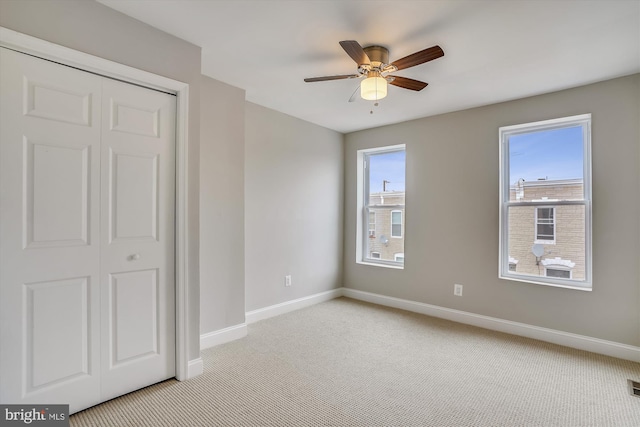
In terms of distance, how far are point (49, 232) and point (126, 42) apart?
1280mm

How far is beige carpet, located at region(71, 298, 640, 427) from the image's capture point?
1952mm

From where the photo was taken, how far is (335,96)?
3375 millimetres

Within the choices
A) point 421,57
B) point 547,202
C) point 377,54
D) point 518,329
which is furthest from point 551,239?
point 377,54

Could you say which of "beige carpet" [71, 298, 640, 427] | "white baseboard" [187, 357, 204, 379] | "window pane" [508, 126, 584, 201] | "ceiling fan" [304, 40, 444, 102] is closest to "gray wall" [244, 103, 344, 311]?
"beige carpet" [71, 298, 640, 427]

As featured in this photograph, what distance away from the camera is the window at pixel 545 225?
3.26m

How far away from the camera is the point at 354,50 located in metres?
2.01

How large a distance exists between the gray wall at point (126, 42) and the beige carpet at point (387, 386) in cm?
46

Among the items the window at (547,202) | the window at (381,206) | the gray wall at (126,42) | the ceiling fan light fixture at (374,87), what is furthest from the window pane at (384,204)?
the gray wall at (126,42)

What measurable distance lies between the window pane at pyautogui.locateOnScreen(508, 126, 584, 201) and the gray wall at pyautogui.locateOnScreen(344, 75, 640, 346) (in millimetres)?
184

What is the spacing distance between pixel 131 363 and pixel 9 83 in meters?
1.80

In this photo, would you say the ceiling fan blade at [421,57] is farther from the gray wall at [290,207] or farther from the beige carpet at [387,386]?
the beige carpet at [387,386]

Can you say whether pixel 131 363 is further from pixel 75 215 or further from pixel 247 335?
pixel 247 335

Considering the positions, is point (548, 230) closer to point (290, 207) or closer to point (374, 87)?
point (374, 87)

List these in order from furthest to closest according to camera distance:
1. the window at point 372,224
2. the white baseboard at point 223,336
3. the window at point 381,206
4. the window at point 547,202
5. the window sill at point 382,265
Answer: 1. the window at point 372,224
2. the window at point 381,206
3. the window sill at point 382,265
4. the window at point 547,202
5. the white baseboard at point 223,336
